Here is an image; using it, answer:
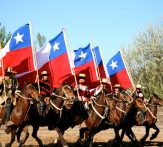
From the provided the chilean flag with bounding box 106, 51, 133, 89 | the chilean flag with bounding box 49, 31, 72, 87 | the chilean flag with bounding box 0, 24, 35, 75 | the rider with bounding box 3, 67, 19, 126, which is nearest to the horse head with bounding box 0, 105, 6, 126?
the rider with bounding box 3, 67, 19, 126

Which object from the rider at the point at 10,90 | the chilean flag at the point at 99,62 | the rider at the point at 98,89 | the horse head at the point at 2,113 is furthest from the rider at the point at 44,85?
the chilean flag at the point at 99,62

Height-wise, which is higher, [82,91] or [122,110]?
[82,91]

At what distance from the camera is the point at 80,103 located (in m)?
17.0

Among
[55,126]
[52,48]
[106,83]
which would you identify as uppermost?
[52,48]

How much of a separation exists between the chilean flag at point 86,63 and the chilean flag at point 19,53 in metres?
3.75

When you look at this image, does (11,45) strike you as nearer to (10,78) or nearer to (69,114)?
(10,78)

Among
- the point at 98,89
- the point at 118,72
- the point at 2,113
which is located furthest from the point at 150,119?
the point at 2,113

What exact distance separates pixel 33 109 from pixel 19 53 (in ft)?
7.77

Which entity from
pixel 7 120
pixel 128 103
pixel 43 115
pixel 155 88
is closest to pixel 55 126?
pixel 43 115

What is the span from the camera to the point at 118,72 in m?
21.3

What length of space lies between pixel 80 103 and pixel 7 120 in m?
3.02

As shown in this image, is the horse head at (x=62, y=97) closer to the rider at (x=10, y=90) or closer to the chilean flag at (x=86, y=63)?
the rider at (x=10, y=90)

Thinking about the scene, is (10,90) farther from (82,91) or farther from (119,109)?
(119,109)

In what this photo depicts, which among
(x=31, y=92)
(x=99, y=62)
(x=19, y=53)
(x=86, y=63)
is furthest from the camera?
(x=99, y=62)
